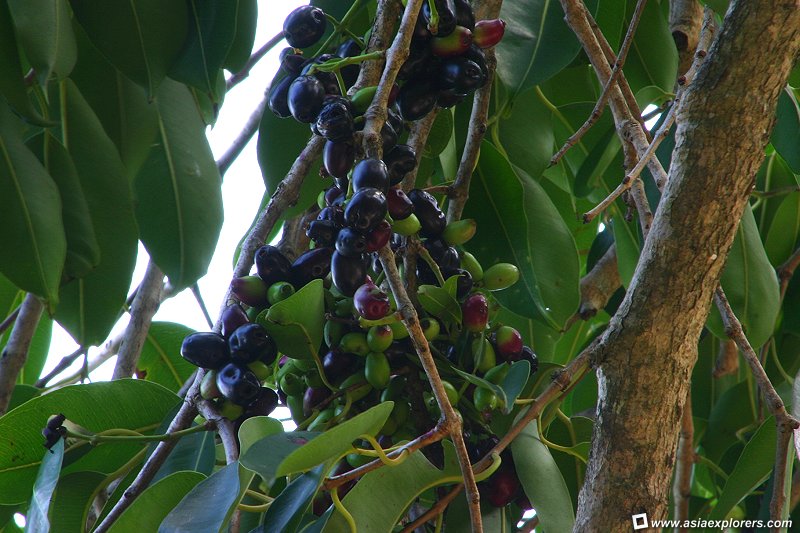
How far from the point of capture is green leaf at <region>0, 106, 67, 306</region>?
0.98 metres

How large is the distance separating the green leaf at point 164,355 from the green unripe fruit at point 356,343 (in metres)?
0.88

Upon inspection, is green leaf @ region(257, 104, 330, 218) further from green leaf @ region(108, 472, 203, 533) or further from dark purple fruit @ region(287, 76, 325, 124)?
green leaf @ region(108, 472, 203, 533)

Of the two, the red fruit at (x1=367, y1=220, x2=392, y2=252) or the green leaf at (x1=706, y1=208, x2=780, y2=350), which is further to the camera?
the green leaf at (x1=706, y1=208, x2=780, y2=350)

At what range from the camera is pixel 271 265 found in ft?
2.82

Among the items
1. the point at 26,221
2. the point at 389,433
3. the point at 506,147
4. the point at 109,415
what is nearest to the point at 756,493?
the point at 506,147

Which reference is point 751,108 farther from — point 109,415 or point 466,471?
point 109,415

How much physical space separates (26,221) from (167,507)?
16.8 inches

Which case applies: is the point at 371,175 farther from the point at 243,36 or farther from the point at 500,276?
the point at 243,36

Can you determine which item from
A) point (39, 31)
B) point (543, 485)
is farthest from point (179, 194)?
point (543, 485)

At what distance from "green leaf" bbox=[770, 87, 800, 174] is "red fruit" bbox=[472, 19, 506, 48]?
0.52 meters

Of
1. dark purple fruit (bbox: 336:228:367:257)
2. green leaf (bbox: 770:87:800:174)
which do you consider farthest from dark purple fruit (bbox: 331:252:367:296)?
green leaf (bbox: 770:87:800:174)

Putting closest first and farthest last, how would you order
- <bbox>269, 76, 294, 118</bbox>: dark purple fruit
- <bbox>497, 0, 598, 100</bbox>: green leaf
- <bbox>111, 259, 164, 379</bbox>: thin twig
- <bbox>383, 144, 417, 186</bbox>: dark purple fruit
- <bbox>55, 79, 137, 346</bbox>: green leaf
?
<bbox>383, 144, 417, 186</bbox>: dark purple fruit, <bbox>269, 76, 294, 118</bbox>: dark purple fruit, <bbox>497, 0, 598, 100</bbox>: green leaf, <bbox>55, 79, 137, 346</bbox>: green leaf, <bbox>111, 259, 164, 379</bbox>: thin twig

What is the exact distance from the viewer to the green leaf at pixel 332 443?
0.58 metres

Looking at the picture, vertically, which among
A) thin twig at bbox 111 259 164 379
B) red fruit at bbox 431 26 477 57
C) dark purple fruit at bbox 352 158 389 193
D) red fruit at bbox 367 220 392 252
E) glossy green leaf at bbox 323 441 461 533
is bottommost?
thin twig at bbox 111 259 164 379
